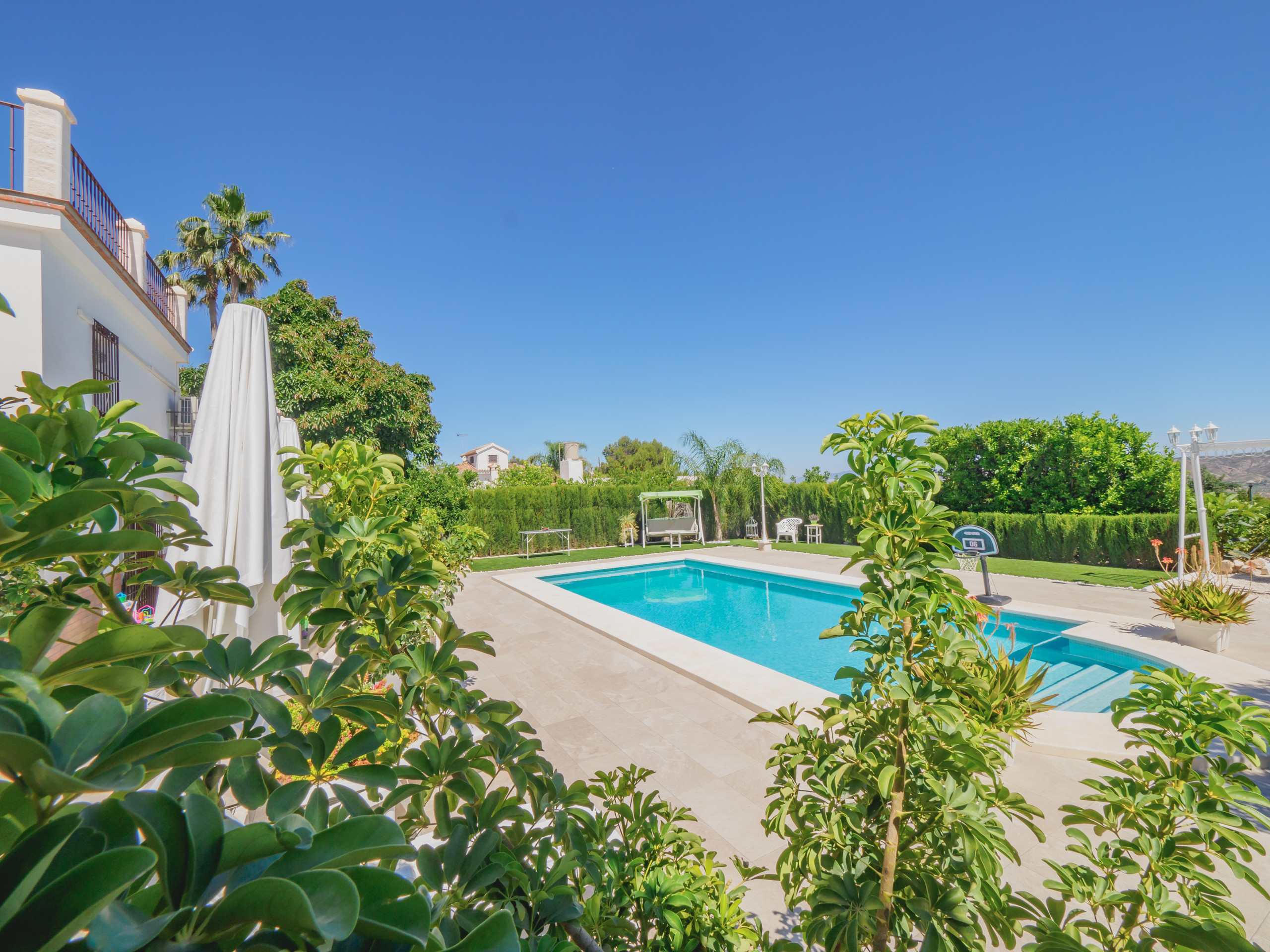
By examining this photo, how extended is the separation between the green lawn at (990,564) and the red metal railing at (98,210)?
23.8 feet

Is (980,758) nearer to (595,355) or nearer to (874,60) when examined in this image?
(874,60)

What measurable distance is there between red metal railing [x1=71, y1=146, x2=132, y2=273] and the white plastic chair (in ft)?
60.1

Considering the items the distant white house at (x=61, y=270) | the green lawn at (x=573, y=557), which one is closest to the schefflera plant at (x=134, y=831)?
the distant white house at (x=61, y=270)

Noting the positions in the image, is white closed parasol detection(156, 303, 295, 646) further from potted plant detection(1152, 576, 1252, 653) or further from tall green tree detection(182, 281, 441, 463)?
potted plant detection(1152, 576, 1252, 653)

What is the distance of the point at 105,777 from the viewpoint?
328mm

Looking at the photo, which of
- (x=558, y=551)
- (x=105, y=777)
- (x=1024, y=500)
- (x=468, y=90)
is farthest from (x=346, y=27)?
(x=1024, y=500)

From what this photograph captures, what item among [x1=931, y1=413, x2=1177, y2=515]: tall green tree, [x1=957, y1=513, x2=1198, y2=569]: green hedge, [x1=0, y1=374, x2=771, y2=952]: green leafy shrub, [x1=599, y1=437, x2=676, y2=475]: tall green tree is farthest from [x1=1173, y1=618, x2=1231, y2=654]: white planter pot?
[x1=599, y1=437, x2=676, y2=475]: tall green tree

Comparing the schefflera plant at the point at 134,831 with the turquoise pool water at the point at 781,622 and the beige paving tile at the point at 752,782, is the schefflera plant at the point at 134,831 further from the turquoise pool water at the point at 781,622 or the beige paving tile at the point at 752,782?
the turquoise pool water at the point at 781,622

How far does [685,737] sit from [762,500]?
14063 mm

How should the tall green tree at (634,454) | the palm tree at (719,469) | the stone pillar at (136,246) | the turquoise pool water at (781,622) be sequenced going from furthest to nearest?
the tall green tree at (634,454)
the palm tree at (719,469)
the stone pillar at (136,246)
the turquoise pool water at (781,622)

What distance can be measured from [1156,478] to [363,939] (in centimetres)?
1744

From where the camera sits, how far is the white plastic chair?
19.3m

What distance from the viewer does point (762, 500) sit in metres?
18.0

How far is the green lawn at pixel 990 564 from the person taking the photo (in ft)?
33.9
